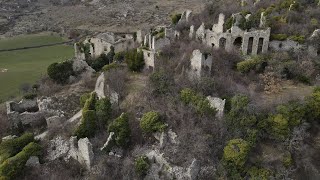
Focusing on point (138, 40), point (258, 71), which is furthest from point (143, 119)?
point (138, 40)

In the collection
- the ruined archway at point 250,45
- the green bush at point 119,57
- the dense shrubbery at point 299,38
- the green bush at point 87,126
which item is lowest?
the green bush at point 87,126

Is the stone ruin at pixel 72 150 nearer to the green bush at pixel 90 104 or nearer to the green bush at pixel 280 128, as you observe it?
the green bush at pixel 90 104

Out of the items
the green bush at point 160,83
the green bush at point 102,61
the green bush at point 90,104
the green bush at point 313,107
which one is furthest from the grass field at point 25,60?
the green bush at point 313,107

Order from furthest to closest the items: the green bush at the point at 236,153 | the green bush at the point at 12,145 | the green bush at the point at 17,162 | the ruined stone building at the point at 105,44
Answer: the ruined stone building at the point at 105,44, the green bush at the point at 12,145, the green bush at the point at 17,162, the green bush at the point at 236,153

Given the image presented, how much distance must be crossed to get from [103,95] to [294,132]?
13.7 m

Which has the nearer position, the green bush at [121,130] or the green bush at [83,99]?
the green bush at [121,130]

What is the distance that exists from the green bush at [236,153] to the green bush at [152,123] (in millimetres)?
4242

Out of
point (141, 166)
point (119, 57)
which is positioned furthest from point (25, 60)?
point (141, 166)

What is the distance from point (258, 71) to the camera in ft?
98.8

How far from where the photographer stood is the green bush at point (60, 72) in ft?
115

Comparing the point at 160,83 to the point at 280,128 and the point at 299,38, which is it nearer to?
the point at 280,128

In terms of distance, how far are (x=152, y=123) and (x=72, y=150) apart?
5415mm

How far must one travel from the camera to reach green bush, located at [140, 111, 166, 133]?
23994 mm

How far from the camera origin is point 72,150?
24.5 m
